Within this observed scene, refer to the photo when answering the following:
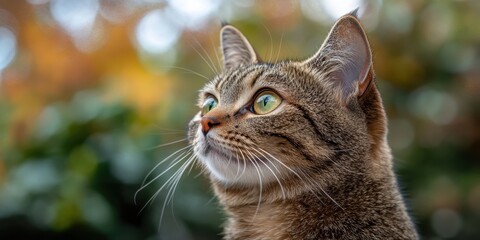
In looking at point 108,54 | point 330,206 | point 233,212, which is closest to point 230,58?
point 233,212

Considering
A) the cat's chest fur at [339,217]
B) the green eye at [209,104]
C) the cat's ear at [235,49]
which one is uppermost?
the cat's ear at [235,49]

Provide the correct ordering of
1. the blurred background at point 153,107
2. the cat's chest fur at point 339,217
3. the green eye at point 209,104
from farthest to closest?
the blurred background at point 153,107, the green eye at point 209,104, the cat's chest fur at point 339,217

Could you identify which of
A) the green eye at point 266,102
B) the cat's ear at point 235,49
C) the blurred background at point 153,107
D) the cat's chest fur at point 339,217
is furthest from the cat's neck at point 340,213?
the blurred background at point 153,107

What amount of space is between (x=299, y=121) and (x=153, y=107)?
5.93 feet

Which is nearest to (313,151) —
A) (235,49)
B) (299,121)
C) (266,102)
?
(299,121)

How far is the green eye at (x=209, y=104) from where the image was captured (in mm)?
1650

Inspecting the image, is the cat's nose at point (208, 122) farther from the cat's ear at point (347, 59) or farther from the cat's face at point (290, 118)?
the cat's ear at point (347, 59)

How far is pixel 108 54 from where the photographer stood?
3381mm

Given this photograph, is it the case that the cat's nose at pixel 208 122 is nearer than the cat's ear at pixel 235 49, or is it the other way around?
the cat's nose at pixel 208 122

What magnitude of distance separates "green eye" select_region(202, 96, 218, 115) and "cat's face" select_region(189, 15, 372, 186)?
7 cm

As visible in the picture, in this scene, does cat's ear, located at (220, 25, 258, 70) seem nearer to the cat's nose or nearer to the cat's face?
the cat's face

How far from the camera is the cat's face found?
1395 millimetres

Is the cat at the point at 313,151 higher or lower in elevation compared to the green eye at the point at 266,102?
lower

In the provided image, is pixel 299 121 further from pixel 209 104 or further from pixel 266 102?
pixel 209 104
